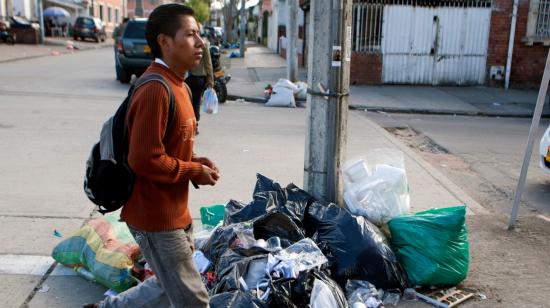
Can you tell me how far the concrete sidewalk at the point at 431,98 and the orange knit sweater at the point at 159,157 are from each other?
441 inches

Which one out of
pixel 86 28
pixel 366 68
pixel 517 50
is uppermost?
pixel 86 28

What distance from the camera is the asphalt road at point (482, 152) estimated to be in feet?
21.2

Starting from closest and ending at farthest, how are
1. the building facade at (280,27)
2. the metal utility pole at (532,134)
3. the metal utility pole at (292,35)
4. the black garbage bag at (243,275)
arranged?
1. the black garbage bag at (243,275)
2. the metal utility pole at (532,134)
3. the metal utility pole at (292,35)
4. the building facade at (280,27)

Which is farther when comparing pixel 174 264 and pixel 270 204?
pixel 270 204

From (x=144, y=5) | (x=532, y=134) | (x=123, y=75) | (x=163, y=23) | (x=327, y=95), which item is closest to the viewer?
(x=163, y=23)

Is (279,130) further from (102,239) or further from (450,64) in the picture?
(450,64)

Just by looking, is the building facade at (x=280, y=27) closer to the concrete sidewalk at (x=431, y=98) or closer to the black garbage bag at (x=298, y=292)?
the concrete sidewalk at (x=431, y=98)

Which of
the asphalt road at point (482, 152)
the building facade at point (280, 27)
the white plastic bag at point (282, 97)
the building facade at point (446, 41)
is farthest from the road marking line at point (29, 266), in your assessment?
the building facade at point (446, 41)

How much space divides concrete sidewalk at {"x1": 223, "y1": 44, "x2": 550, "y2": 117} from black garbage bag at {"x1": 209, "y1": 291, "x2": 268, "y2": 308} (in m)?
10.7

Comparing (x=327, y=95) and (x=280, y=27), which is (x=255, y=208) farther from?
(x=280, y=27)

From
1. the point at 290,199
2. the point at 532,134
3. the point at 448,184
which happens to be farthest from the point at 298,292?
the point at 448,184

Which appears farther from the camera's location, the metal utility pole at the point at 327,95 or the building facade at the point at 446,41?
the building facade at the point at 446,41

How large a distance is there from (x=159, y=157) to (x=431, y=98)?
13.5m

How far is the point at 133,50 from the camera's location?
48.4 ft
